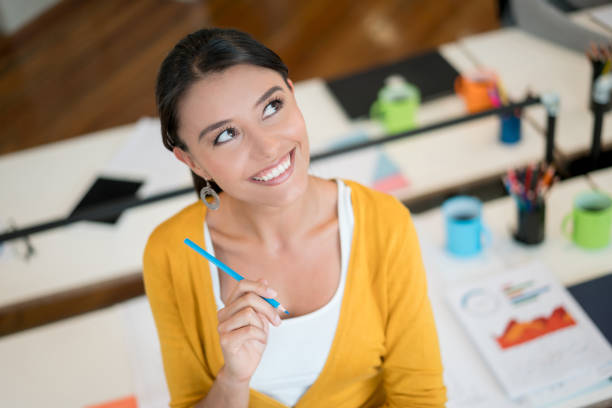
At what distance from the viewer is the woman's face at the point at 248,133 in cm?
95

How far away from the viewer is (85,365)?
4.81ft

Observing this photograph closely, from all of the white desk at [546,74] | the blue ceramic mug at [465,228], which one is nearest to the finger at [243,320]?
the blue ceramic mug at [465,228]

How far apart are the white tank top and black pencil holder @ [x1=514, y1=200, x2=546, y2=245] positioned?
0.53 metres

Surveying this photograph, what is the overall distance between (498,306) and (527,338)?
0.33 feet

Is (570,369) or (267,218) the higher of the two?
(267,218)

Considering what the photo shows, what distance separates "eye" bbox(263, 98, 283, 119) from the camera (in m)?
0.99

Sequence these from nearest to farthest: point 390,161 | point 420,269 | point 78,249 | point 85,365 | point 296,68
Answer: point 420,269
point 85,365
point 78,249
point 390,161
point 296,68

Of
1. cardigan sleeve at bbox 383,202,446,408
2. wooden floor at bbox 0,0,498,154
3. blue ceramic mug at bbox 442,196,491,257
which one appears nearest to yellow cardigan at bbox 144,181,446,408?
cardigan sleeve at bbox 383,202,446,408

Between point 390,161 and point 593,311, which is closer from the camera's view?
point 593,311

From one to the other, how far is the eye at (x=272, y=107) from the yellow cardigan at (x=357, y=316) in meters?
0.28

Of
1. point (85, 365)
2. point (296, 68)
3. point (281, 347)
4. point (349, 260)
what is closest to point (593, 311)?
point (349, 260)

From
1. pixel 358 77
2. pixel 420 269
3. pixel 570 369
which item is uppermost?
pixel 358 77

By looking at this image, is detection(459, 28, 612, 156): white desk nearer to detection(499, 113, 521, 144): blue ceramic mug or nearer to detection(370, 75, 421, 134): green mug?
detection(499, 113, 521, 144): blue ceramic mug

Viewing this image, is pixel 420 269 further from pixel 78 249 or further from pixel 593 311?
pixel 78 249
